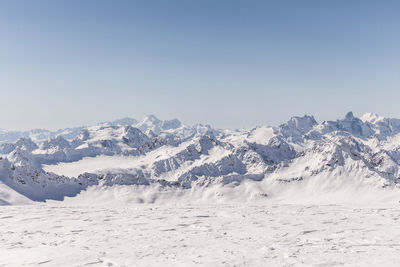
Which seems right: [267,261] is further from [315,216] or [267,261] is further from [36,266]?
[315,216]

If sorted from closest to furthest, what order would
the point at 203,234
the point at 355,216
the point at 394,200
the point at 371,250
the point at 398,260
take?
1. the point at 398,260
2. the point at 371,250
3. the point at 203,234
4. the point at 355,216
5. the point at 394,200

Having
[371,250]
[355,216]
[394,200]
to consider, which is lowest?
[394,200]

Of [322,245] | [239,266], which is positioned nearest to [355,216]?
[322,245]

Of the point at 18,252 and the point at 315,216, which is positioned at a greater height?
the point at 18,252

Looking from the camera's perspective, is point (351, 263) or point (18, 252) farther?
A: point (18, 252)

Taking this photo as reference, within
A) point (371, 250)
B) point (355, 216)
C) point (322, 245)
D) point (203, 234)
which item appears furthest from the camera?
point (355, 216)

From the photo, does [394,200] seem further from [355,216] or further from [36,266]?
[36,266]
